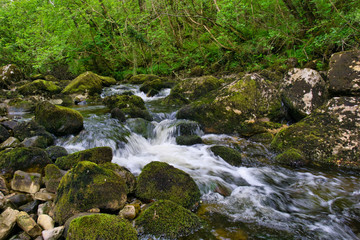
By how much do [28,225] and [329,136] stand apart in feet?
18.1

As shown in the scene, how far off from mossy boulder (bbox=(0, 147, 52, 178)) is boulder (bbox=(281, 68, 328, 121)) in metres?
6.49

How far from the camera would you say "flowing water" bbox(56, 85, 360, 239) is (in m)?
2.82

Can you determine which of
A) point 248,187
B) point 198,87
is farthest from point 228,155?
point 198,87

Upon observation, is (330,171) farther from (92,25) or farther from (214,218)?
(92,25)

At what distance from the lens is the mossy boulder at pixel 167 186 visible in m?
3.21

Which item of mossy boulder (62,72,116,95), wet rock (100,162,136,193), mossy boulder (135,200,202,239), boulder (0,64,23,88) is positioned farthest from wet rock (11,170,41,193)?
boulder (0,64,23,88)

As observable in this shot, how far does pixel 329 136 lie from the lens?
486 centimetres

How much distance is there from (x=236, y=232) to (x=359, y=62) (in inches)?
211

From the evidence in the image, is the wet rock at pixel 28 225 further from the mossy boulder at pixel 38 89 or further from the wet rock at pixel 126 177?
the mossy boulder at pixel 38 89

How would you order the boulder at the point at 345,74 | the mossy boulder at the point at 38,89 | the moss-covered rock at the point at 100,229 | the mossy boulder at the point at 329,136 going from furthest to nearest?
1. the mossy boulder at the point at 38,89
2. the boulder at the point at 345,74
3. the mossy boulder at the point at 329,136
4. the moss-covered rock at the point at 100,229

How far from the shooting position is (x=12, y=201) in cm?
284

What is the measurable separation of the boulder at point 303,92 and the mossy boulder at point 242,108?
0.32m

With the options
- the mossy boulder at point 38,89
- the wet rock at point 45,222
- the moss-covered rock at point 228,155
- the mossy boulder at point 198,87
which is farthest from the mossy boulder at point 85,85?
the wet rock at point 45,222

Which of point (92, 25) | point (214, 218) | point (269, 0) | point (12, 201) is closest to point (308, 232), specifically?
point (214, 218)
